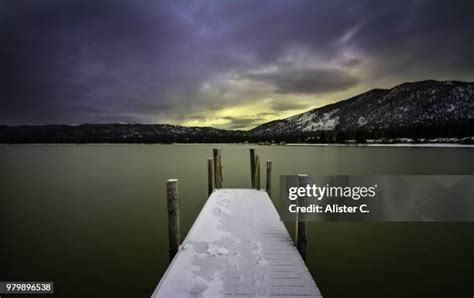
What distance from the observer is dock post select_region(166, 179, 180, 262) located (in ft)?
21.5

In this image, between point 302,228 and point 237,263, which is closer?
point 237,263

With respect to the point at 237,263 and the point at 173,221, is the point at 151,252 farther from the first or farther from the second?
the point at 237,263

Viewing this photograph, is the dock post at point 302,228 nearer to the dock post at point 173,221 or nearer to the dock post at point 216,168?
the dock post at point 173,221

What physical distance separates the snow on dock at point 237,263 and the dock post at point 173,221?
0.31 meters

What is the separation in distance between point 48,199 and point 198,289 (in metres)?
17.2

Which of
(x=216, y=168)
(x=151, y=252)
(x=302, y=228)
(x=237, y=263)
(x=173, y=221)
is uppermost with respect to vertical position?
(x=216, y=168)

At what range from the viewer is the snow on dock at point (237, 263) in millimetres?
4461

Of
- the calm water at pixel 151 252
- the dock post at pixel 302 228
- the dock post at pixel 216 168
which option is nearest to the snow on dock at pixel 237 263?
the dock post at pixel 302 228

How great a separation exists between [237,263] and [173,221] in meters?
2.12

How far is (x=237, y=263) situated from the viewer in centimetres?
539

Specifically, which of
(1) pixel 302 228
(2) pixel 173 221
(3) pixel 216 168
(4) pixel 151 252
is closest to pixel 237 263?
(1) pixel 302 228

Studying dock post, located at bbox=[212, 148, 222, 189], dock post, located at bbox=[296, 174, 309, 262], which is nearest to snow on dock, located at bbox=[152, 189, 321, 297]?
dock post, located at bbox=[296, 174, 309, 262]

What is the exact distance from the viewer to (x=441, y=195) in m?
17.3

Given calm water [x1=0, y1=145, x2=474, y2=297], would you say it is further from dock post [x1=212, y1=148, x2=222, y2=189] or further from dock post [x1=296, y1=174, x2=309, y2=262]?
dock post [x1=212, y1=148, x2=222, y2=189]
